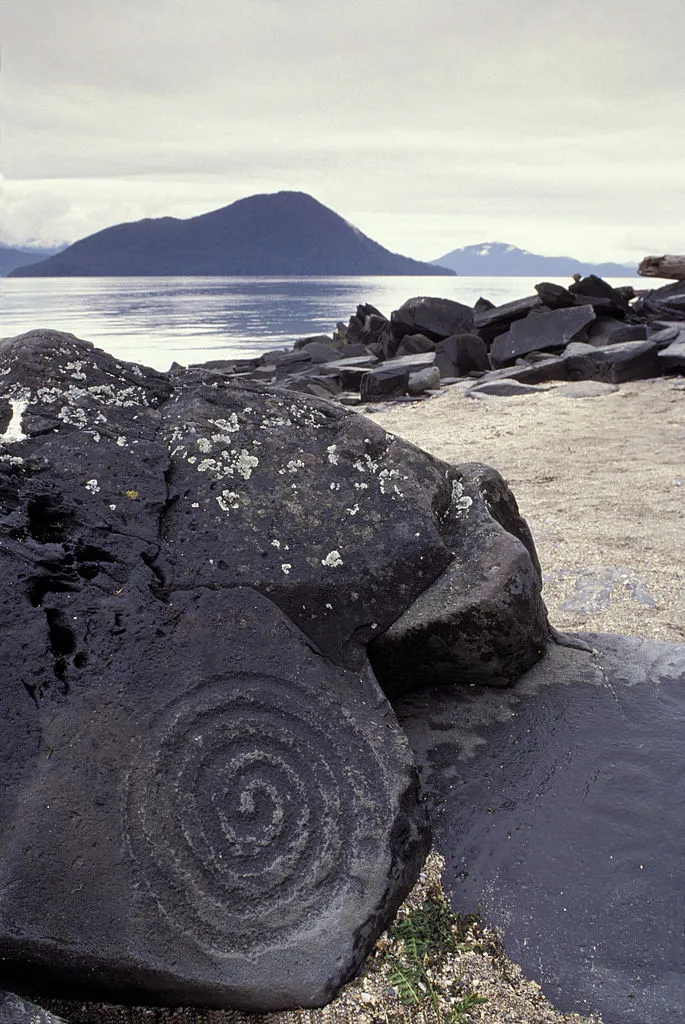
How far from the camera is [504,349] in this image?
17.5 meters

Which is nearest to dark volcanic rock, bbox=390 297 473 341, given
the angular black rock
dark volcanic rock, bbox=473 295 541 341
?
dark volcanic rock, bbox=473 295 541 341

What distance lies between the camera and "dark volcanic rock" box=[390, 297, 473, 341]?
19.7 metres

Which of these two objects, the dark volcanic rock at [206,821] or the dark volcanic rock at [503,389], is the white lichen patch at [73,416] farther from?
the dark volcanic rock at [503,389]

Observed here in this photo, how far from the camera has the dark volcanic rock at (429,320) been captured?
64.6 ft

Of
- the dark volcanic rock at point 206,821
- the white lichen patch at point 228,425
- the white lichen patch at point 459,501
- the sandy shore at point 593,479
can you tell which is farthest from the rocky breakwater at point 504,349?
the dark volcanic rock at point 206,821

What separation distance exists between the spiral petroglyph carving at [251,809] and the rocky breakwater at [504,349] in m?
11.2

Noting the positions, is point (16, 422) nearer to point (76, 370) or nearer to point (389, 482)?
point (76, 370)

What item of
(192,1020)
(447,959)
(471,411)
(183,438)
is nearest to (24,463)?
(183,438)

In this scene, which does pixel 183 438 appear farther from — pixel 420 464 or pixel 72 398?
pixel 420 464

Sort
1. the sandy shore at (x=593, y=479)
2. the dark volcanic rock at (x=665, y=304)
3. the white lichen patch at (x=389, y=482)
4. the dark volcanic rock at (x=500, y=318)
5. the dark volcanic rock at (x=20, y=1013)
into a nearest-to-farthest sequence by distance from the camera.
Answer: the dark volcanic rock at (x=20, y=1013), the white lichen patch at (x=389, y=482), the sandy shore at (x=593, y=479), the dark volcanic rock at (x=665, y=304), the dark volcanic rock at (x=500, y=318)

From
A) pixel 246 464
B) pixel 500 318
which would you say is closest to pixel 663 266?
pixel 500 318

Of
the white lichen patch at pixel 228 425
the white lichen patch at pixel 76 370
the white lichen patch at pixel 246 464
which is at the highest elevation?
the white lichen patch at pixel 76 370

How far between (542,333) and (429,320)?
3.27 m

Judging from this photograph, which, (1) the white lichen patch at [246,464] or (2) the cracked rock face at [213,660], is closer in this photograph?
(2) the cracked rock face at [213,660]
